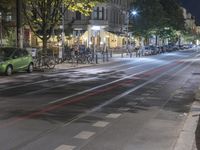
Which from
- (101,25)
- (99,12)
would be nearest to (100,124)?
(101,25)

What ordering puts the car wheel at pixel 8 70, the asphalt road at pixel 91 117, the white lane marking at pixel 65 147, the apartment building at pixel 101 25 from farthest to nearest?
the apartment building at pixel 101 25 → the car wheel at pixel 8 70 → the asphalt road at pixel 91 117 → the white lane marking at pixel 65 147

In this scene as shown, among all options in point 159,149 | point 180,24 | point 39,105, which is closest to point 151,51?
point 180,24

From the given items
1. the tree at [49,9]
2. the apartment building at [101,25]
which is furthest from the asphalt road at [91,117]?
the apartment building at [101,25]

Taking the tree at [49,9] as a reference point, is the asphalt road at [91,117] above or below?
below

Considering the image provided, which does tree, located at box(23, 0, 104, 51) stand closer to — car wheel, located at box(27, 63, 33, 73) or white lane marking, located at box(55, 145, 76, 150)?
car wheel, located at box(27, 63, 33, 73)

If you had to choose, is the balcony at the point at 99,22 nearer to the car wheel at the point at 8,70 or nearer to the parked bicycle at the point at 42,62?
the parked bicycle at the point at 42,62

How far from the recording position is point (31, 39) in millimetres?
72750

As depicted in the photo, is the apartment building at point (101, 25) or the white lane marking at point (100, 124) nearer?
the white lane marking at point (100, 124)

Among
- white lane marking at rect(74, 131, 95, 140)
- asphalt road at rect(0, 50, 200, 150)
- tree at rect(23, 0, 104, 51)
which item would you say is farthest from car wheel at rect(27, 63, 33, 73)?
white lane marking at rect(74, 131, 95, 140)

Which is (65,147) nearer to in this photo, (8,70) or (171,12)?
(8,70)

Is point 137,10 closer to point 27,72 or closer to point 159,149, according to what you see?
point 27,72

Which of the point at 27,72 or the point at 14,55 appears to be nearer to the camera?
the point at 14,55

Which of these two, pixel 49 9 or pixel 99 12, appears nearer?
pixel 49 9

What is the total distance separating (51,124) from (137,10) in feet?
258
